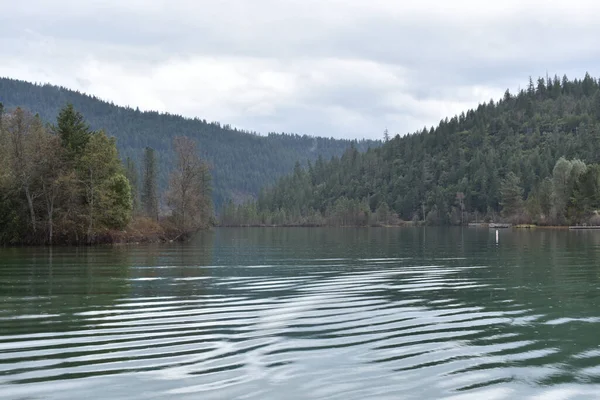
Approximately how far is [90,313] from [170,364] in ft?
28.3

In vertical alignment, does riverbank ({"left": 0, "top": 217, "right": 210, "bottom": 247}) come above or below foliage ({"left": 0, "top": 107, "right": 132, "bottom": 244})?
below

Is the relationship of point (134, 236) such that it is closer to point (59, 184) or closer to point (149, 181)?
point (59, 184)

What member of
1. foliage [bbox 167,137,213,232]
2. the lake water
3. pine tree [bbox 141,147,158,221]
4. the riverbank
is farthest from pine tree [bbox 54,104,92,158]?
pine tree [bbox 141,147,158,221]

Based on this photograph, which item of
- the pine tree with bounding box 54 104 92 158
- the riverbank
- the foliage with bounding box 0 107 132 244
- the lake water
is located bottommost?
the lake water

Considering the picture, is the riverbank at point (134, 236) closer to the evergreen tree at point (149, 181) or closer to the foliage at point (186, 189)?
the foliage at point (186, 189)

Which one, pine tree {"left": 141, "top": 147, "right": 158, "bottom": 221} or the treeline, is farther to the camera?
pine tree {"left": 141, "top": 147, "right": 158, "bottom": 221}

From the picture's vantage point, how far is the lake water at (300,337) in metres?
13.5

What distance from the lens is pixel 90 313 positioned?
2261 centimetres

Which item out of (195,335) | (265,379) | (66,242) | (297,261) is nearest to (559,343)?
(265,379)

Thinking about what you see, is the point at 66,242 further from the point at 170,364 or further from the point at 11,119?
the point at 170,364

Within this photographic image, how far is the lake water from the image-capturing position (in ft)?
44.2

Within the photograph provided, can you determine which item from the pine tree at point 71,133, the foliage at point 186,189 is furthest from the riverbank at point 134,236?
the pine tree at point 71,133

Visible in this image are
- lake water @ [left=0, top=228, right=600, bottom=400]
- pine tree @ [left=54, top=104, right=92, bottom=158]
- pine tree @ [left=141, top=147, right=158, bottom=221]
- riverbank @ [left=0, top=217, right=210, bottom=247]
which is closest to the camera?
lake water @ [left=0, top=228, right=600, bottom=400]

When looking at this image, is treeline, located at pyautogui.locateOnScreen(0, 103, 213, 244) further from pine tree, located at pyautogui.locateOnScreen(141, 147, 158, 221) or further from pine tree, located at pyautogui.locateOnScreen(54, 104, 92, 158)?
pine tree, located at pyautogui.locateOnScreen(141, 147, 158, 221)
